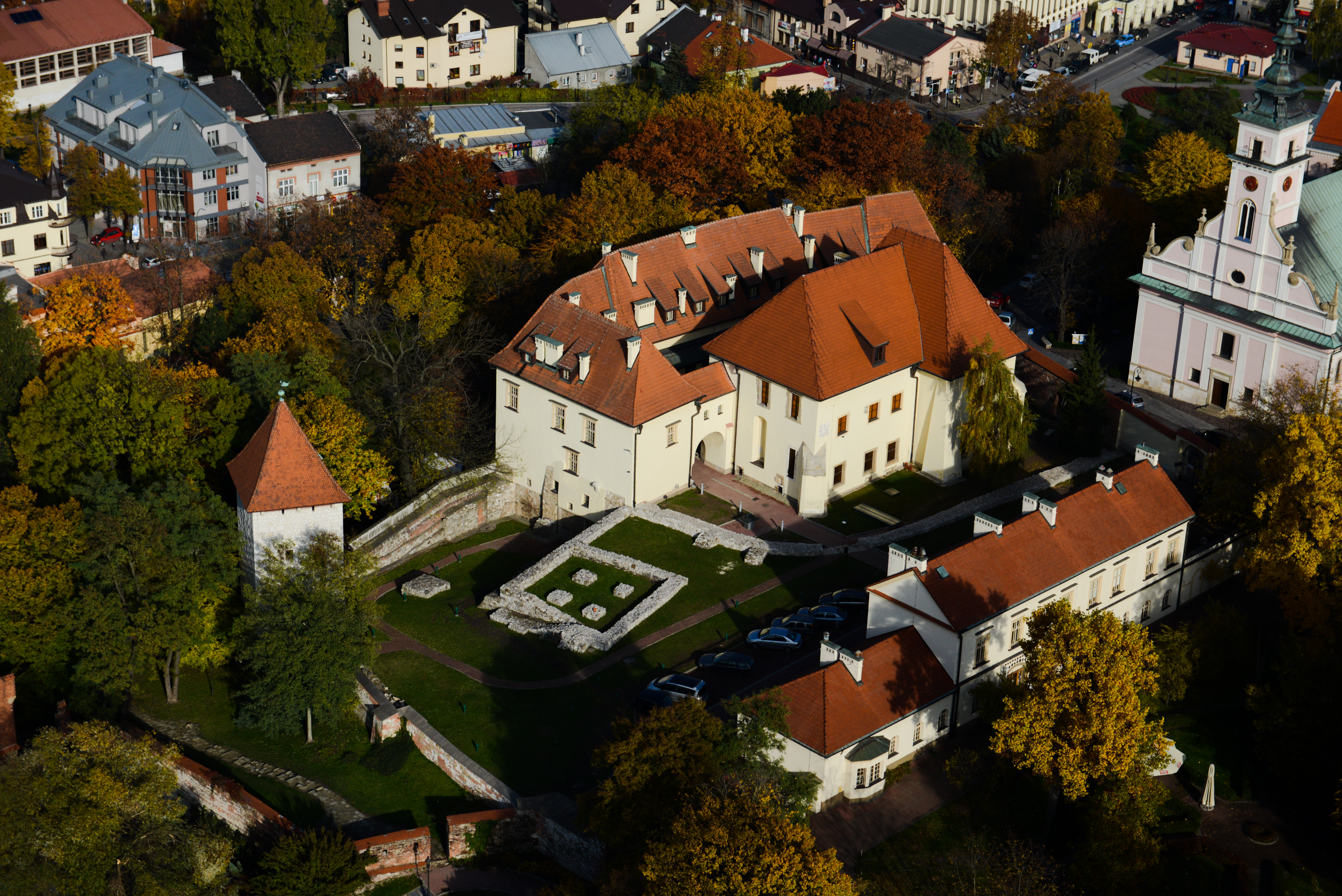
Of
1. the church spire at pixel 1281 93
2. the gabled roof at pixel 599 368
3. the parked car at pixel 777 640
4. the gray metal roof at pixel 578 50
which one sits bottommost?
the parked car at pixel 777 640

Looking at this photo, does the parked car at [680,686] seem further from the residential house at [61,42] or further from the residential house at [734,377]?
the residential house at [61,42]

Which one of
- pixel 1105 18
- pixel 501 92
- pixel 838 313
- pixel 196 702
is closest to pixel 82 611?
pixel 196 702

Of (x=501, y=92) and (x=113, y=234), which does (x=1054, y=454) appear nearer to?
(x=113, y=234)

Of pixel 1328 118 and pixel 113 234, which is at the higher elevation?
pixel 1328 118

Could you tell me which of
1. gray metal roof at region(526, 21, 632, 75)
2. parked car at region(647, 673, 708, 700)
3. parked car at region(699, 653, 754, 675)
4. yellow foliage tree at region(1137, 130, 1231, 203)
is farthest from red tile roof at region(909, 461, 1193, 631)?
gray metal roof at region(526, 21, 632, 75)

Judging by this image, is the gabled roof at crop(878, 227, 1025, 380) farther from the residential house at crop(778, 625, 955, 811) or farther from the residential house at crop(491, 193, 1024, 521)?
the residential house at crop(778, 625, 955, 811)

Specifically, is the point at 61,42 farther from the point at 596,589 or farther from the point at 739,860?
the point at 739,860

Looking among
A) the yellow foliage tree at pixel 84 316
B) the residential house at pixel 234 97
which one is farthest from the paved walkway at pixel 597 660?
the residential house at pixel 234 97
